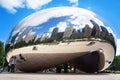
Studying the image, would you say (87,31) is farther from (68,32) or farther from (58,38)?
(58,38)

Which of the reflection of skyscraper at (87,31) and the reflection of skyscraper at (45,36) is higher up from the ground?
the reflection of skyscraper at (87,31)

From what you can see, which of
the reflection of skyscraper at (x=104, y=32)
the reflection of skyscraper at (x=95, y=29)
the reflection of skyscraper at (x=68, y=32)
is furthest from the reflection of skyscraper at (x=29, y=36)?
the reflection of skyscraper at (x=104, y=32)

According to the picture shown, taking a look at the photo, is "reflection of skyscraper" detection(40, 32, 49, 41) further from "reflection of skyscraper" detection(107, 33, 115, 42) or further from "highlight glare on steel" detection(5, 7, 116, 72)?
"reflection of skyscraper" detection(107, 33, 115, 42)

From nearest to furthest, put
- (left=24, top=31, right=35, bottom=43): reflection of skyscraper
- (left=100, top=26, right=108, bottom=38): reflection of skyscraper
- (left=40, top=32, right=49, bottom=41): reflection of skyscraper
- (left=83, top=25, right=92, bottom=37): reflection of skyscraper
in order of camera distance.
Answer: (left=40, top=32, right=49, bottom=41): reflection of skyscraper, (left=83, top=25, right=92, bottom=37): reflection of skyscraper, (left=24, top=31, right=35, bottom=43): reflection of skyscraper, (left=100, top=26, right=108, bottom=38): reflection of skyscraper

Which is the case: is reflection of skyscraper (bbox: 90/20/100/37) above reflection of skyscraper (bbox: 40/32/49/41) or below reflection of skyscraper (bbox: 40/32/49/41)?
above

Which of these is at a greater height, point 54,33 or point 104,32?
point 104,32

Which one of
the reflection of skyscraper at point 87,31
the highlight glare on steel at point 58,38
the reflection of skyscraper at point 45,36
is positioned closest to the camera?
the reflection of skyscraper at point 45,36

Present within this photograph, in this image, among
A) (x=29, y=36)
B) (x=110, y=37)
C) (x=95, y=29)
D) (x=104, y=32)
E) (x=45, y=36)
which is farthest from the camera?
(x=110, y=37)

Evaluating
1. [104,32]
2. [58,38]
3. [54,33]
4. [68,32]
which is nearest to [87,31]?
[68,32]

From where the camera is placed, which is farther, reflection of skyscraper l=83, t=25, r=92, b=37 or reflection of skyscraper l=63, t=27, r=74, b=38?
reflection of skyscraper l=83, t=25, r=92, b=37

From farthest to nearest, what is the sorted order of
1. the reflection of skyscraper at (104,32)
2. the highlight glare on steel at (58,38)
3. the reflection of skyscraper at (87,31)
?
the reflection of skyscraper at (104,32) → the reflection of skyscraper at (87,31) → the highlight glare on steel at (58,38)

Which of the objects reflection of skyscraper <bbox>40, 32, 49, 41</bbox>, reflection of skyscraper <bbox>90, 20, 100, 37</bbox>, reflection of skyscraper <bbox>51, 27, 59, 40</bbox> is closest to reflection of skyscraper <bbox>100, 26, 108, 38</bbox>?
reflection of skyscraper <bbox>90, 20, 100, 37</bbox>

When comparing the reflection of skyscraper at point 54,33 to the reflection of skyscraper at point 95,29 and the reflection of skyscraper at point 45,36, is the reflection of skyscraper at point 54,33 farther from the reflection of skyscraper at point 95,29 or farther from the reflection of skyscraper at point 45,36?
the reflection of skyscraper at point 95,29

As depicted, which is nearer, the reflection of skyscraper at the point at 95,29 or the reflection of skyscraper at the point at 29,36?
the reflection of skyscraper at the point at 29,36
